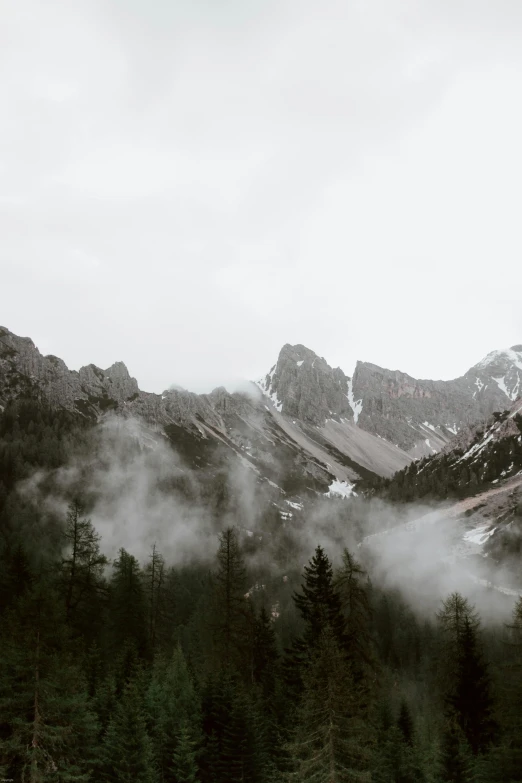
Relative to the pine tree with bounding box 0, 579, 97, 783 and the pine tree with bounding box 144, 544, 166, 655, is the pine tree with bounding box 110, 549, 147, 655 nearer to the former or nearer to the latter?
the pine tree with bounding box 144, 544, 166, 655

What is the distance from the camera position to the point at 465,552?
139 m

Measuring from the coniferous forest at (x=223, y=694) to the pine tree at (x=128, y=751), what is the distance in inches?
3.3

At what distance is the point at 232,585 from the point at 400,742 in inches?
637

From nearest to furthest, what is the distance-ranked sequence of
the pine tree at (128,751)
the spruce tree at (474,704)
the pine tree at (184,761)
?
the pine tree at (128,751), the pine tree at (184,761), the spruce tree at (474,704)

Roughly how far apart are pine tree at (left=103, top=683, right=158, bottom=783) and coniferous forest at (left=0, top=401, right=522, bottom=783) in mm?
83

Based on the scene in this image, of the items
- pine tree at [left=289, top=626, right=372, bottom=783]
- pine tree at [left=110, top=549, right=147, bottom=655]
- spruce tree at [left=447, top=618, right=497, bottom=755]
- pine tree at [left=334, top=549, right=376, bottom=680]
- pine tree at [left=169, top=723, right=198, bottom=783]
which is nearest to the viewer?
pine tree at [left=289, top=626, right=372, bottom=783]

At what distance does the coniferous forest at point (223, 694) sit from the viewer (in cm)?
2297

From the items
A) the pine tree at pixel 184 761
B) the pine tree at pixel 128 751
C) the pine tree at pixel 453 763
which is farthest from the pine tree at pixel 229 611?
the pine tree at pixel 453 763

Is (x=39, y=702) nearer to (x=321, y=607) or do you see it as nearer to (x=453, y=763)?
(x=321, y=607)

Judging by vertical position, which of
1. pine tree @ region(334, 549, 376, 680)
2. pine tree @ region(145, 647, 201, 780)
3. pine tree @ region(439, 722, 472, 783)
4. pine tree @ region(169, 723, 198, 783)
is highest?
pine tree @ region(334, 549, 376, 680)

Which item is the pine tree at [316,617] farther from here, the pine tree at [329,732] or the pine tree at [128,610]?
the pine tree at [128,610]

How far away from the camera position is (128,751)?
27.4m

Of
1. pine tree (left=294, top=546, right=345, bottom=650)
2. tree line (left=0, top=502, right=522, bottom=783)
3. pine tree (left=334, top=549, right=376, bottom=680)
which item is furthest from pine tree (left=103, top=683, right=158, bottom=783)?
pine tree (left=334, top=549, right=376, bottom=680)

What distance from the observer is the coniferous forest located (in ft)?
75.4
